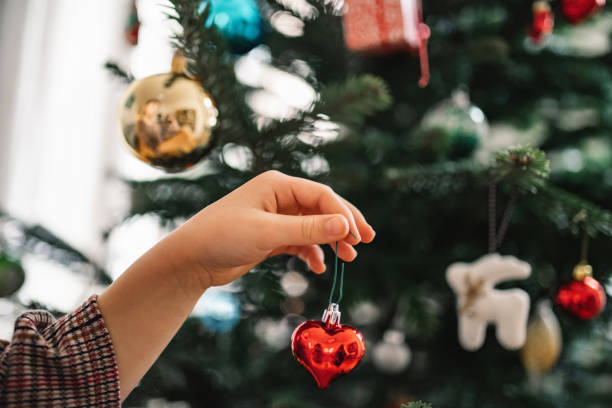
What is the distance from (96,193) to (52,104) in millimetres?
344

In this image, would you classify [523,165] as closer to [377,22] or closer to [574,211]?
[574,211]

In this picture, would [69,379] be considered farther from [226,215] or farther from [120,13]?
[120,13]

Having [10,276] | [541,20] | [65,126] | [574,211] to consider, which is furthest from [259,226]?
[65,126]

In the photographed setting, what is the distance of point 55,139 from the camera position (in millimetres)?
1607

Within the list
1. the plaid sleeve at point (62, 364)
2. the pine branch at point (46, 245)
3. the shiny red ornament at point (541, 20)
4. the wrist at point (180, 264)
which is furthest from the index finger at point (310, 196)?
the shiny red ornament at point (541, 20)

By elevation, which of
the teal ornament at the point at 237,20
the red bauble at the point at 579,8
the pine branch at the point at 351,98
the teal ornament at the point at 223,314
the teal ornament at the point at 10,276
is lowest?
the teal ornament at the point at 223,314

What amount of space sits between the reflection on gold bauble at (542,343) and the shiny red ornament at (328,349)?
0.50 meters

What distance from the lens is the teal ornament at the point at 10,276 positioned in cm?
76

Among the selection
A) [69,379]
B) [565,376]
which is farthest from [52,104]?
[565,376]

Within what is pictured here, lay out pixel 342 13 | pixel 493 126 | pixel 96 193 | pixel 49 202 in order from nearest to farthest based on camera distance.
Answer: pixel 342 13 < pixel 493 126 < pixel 49 202 < pixel 96 193

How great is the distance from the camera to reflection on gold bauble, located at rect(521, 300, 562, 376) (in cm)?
79

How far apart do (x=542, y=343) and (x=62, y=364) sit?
2.42 feet

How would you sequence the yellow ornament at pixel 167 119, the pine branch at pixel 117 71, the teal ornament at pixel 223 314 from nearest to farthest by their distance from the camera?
1. the yellow ornament at pixel 167 119
2. the pine branch at pixel 117 71
3. the teal ornament at pixel 223 314

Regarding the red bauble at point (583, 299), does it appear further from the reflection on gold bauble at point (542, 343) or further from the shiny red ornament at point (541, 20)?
the shiny red ornament at point (541, 20)
